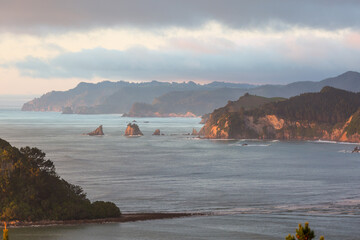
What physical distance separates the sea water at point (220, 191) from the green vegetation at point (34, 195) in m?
3.43

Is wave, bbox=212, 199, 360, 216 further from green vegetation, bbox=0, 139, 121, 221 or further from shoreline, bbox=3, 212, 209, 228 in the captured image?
green vegetation, bbox=0, 139, 121, 221

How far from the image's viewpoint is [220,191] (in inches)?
4065

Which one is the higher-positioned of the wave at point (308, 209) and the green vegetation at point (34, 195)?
the green vegetation at point (34, 195)

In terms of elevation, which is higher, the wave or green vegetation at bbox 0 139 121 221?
green vegetation at bbox 0 139 121 221

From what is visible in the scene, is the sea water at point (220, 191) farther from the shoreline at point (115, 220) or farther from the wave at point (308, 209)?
the shoreline at point (115, 220)

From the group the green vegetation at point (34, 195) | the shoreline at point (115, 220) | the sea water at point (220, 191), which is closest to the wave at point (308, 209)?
the sea water at point (220, 191)

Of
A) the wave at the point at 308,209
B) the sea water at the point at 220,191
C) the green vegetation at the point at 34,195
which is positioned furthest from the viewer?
the wave at the point at 308,209

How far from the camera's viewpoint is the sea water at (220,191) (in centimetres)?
7000

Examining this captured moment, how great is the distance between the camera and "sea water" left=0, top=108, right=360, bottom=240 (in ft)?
230

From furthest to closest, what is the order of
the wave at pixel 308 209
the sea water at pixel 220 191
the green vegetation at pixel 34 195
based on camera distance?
the wave at pixel 308 209
the green vegetation at pixel 34 195
the sea water at pixel 220 191

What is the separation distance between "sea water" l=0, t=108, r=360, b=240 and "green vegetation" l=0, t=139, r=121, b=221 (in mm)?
3426

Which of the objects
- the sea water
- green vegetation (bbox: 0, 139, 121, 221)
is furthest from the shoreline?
the sea water

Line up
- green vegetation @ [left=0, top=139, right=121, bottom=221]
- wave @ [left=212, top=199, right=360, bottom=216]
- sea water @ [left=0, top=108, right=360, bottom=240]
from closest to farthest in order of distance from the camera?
sea water @ [left=0, top=108, right=360, bottom=240] < green vegetation @ [left=0, top=139, right=121, bottom=221] < wave @ [left=212, top=199, right=360, bottom=216]

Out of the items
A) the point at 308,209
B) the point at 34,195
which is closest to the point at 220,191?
the point at 308,209
